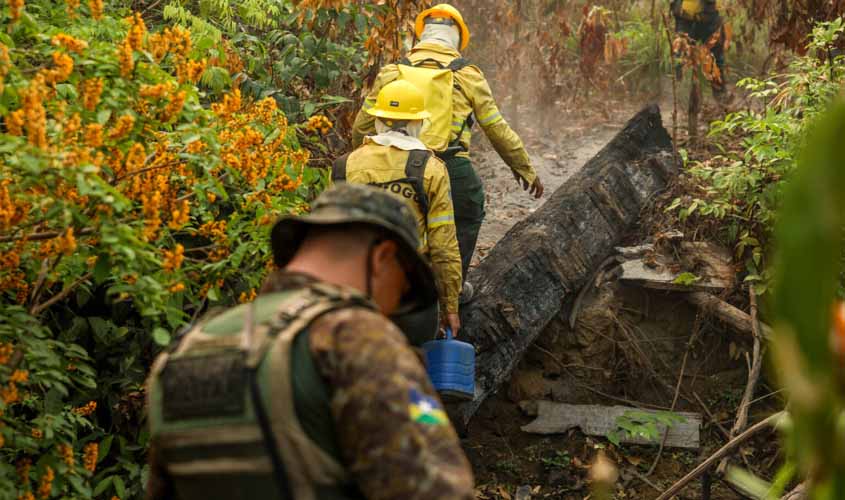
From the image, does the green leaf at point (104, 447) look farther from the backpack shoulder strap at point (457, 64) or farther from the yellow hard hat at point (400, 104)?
the backpack shoulder strap at point (457, 64)

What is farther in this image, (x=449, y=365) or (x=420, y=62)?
(x=420, y=62)

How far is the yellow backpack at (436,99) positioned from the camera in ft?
17.6

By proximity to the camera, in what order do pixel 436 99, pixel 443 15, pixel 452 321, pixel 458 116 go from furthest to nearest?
pixel 443 15 → pixel 458 116 → pixel 436 99 → pixel 452 321

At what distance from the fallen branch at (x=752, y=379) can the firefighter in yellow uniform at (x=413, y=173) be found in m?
1.66

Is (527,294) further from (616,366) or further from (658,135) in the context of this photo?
(658,135)

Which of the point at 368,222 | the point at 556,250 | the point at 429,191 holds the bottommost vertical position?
Answer: the point at 556,250

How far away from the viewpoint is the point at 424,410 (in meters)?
1.82

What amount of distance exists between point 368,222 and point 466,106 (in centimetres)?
368

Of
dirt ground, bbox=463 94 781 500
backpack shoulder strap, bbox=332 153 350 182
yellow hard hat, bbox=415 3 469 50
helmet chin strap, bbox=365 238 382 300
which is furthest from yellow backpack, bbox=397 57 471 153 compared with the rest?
helmet chin strap, bbox=365 238 382 300

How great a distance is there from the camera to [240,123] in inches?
149

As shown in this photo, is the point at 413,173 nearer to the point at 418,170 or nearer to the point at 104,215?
the point at 418,170

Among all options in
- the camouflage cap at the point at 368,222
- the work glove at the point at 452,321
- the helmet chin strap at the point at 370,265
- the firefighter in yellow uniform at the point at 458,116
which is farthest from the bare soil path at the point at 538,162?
the helmet chin strap at the point at 370,265

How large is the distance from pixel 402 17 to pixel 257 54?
1.02 metres

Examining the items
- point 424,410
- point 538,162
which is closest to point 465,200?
point 538,162
